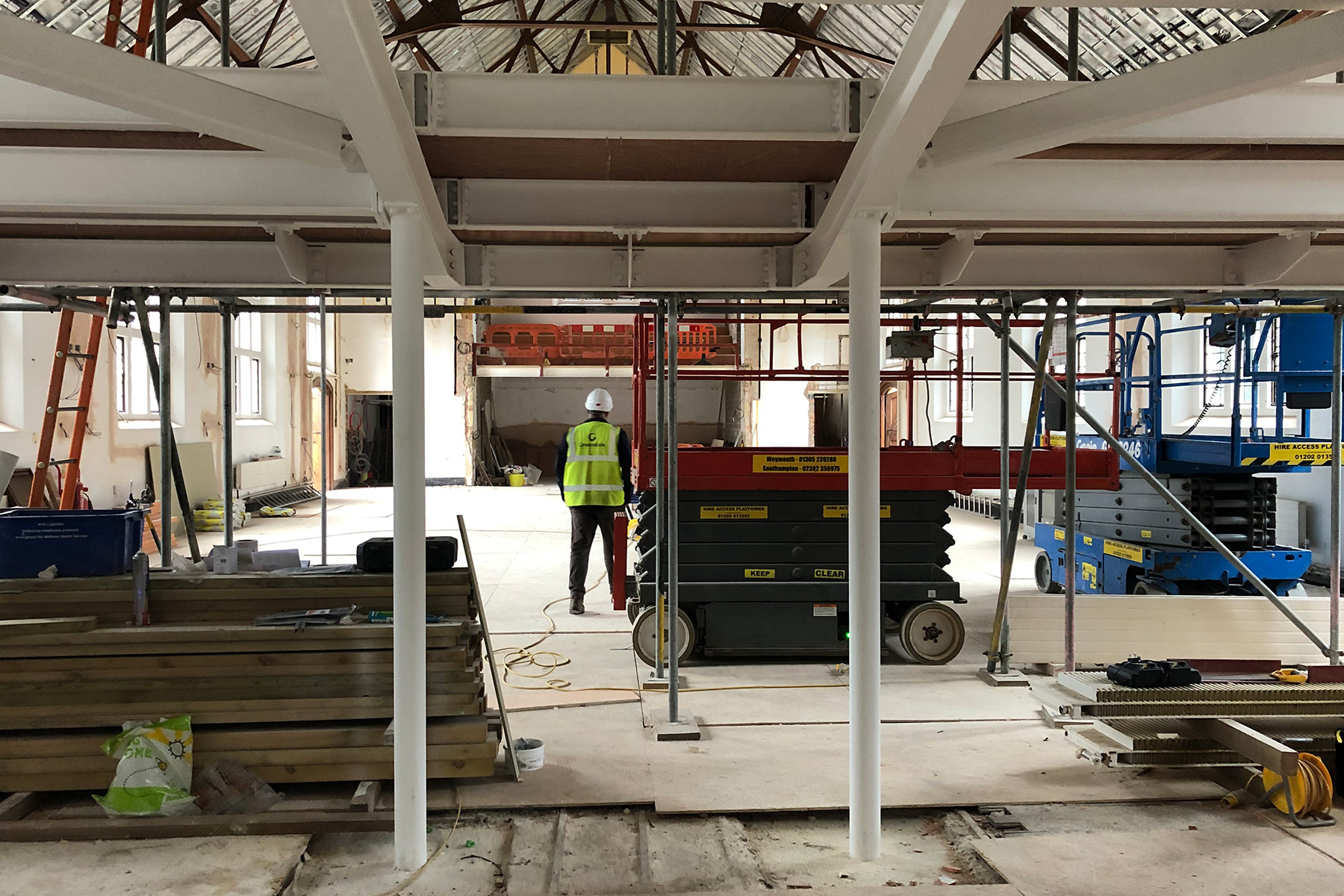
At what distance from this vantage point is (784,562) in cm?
603

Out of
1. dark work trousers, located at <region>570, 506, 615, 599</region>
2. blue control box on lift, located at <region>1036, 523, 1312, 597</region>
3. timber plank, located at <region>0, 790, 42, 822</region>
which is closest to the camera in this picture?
timber plank, located at <region>0, 790, 42, 822</region>

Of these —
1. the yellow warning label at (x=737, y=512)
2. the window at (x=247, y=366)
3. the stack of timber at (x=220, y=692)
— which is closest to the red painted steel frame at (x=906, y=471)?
the yellow warning label at (x=737, y=512)

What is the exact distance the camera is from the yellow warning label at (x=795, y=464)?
5938 mm

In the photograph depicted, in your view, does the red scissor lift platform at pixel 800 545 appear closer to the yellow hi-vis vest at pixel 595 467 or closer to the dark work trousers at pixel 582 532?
the yellow hi-vis vest at pixel 595 467

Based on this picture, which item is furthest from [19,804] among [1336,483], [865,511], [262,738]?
[1336,483]

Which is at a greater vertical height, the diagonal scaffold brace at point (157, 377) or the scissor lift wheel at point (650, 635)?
the diagonal scaffold brace at point (157, 377)

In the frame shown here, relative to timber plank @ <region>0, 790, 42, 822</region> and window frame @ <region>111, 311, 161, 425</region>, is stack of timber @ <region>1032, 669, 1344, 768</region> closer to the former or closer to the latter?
timber plank @ <region>0, 790, 42, 822</region>

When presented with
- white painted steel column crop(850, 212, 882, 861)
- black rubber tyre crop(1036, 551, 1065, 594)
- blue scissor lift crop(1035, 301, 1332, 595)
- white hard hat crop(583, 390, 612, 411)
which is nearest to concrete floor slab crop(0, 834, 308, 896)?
white painted steel column crop(850, 212, 882, 861)

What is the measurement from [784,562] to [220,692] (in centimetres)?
349

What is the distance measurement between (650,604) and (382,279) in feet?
8.87

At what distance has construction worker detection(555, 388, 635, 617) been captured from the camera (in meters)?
7.30

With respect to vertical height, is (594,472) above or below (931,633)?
above

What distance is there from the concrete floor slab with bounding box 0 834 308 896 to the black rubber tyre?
7.25 meters

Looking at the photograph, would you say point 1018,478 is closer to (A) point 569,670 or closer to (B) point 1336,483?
(B) point 1336,483
